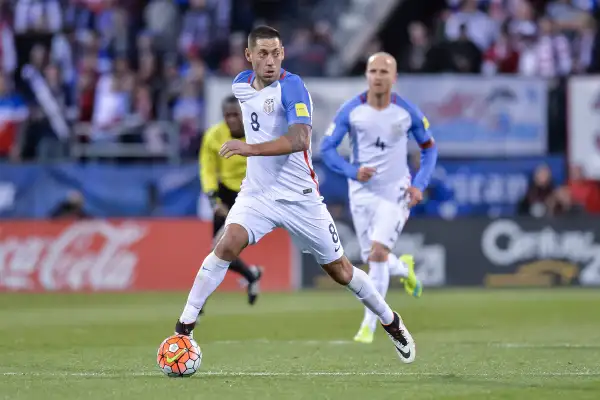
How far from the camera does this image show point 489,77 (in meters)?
20.7

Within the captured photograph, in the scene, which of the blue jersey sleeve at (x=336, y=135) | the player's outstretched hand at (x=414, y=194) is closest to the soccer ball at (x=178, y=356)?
the player's outstretched hand at (x=414, y=194)

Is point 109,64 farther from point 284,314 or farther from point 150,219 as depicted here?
point 284,314

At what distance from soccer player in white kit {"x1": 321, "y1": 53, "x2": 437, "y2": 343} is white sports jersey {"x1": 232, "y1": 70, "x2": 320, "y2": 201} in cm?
269

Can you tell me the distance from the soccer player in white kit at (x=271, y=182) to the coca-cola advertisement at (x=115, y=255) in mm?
11037

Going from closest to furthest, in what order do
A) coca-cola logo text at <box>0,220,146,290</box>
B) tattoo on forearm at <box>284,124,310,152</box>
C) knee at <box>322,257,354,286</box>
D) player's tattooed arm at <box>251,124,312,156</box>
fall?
player's tattooed arm at <box>251,124,312,156</box> < tattoo on forearm at <box>284,124,310,152</box> < knee at <box>322,257,354,286</box> < coca-cola logo text at <box>0,220,146,290</box>

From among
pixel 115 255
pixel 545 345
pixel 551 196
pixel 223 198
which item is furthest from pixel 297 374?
pixel 551 196

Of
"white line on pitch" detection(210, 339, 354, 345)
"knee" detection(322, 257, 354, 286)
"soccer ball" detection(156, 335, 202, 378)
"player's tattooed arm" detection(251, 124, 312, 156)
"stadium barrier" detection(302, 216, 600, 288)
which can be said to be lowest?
"stadium barrier" detection(302, 216, 600, 288)

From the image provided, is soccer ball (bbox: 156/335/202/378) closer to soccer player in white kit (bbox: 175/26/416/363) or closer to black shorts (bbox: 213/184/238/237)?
soccer player in white kit (bbox: 175/26/416/363)

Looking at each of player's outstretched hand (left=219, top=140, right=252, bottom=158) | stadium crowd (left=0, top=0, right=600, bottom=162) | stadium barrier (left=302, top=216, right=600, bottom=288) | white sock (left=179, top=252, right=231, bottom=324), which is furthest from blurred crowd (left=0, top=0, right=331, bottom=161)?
player's outstretched hand (left=219, top=140, right=252, bottom=158)

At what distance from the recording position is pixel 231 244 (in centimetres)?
871

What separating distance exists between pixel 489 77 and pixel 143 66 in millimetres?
6065

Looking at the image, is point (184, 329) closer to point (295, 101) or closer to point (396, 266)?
point (295, 101)

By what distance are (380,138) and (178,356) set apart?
407 cm

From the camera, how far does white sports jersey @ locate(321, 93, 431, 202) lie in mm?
11789
